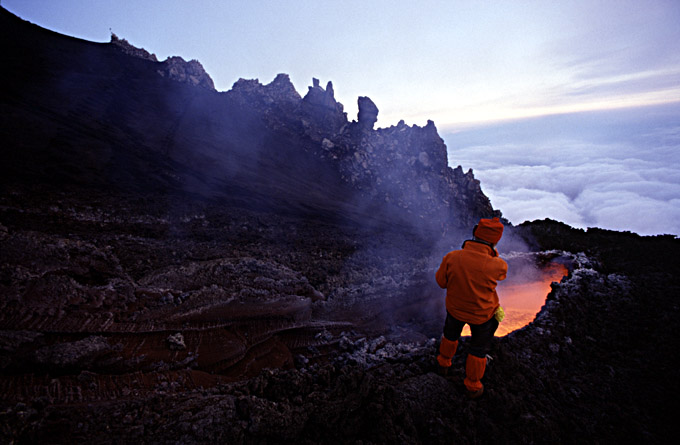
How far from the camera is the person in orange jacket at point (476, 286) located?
3363 millimetres

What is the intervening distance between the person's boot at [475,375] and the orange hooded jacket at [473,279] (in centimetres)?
44

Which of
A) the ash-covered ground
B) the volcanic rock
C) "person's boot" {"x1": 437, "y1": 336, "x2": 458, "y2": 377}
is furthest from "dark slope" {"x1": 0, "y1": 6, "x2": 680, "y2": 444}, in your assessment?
the volcanic rock

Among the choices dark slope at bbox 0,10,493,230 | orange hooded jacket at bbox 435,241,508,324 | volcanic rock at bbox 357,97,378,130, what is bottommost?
orange hooded jacket at bbox 435,241,508,324

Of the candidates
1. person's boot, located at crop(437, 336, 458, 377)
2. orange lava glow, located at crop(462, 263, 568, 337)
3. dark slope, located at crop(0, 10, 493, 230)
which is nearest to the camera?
person's boot, located at crop(437, 336, 458, 377)

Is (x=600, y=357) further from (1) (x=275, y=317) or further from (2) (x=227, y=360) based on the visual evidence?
(2) (x=227, y=360)

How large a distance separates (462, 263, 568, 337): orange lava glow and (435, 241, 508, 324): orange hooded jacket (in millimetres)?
3123

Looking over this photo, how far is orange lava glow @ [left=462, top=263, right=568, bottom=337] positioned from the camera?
22.6 ft

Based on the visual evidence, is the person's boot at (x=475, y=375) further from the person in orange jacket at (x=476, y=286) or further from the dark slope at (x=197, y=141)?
the dark slope at (x=197, y=141)

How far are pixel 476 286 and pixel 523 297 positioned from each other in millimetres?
6097

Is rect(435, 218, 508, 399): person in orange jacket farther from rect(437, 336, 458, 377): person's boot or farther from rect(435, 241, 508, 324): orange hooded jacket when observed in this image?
rect(437, 336, 458, 377): person's boot

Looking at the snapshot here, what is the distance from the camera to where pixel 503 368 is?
4156mm

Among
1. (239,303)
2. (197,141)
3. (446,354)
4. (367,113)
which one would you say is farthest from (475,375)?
(367,113)

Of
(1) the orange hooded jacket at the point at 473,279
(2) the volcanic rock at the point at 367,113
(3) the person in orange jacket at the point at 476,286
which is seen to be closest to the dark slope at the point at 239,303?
(3) the person in orange jacket at the point at 476,286

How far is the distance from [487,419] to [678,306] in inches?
248
